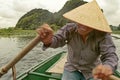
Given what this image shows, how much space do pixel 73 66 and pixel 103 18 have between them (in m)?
0.71

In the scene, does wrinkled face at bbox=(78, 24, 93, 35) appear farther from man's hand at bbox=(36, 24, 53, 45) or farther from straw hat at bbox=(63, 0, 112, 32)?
man's hand at bbox=(36, 24, 53, 45)

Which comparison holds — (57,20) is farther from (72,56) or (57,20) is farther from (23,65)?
(72,56)

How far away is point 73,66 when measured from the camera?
334 cm

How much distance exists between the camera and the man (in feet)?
9.45

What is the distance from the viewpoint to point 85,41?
317 centimetres

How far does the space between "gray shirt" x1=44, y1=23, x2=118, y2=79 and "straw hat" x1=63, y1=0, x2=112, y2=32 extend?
18cm

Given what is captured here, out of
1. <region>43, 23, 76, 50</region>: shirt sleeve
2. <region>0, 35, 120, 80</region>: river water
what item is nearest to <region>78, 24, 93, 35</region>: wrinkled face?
<region>43, 23, 76, 50</region>: shirt sleeve

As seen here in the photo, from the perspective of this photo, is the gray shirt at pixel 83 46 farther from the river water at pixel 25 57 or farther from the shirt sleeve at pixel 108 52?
the river water at pixel 25 57

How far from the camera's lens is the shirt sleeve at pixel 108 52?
109 inches

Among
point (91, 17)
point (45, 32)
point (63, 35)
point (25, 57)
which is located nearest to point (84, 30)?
point (91, 17)

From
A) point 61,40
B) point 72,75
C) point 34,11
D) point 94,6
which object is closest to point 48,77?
point 72,75

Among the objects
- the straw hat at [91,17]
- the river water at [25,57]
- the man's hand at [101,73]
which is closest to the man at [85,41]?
the straw hat at [91,17]

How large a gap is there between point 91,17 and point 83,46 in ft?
1.23

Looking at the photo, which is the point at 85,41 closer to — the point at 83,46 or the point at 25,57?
the point at 83,46
